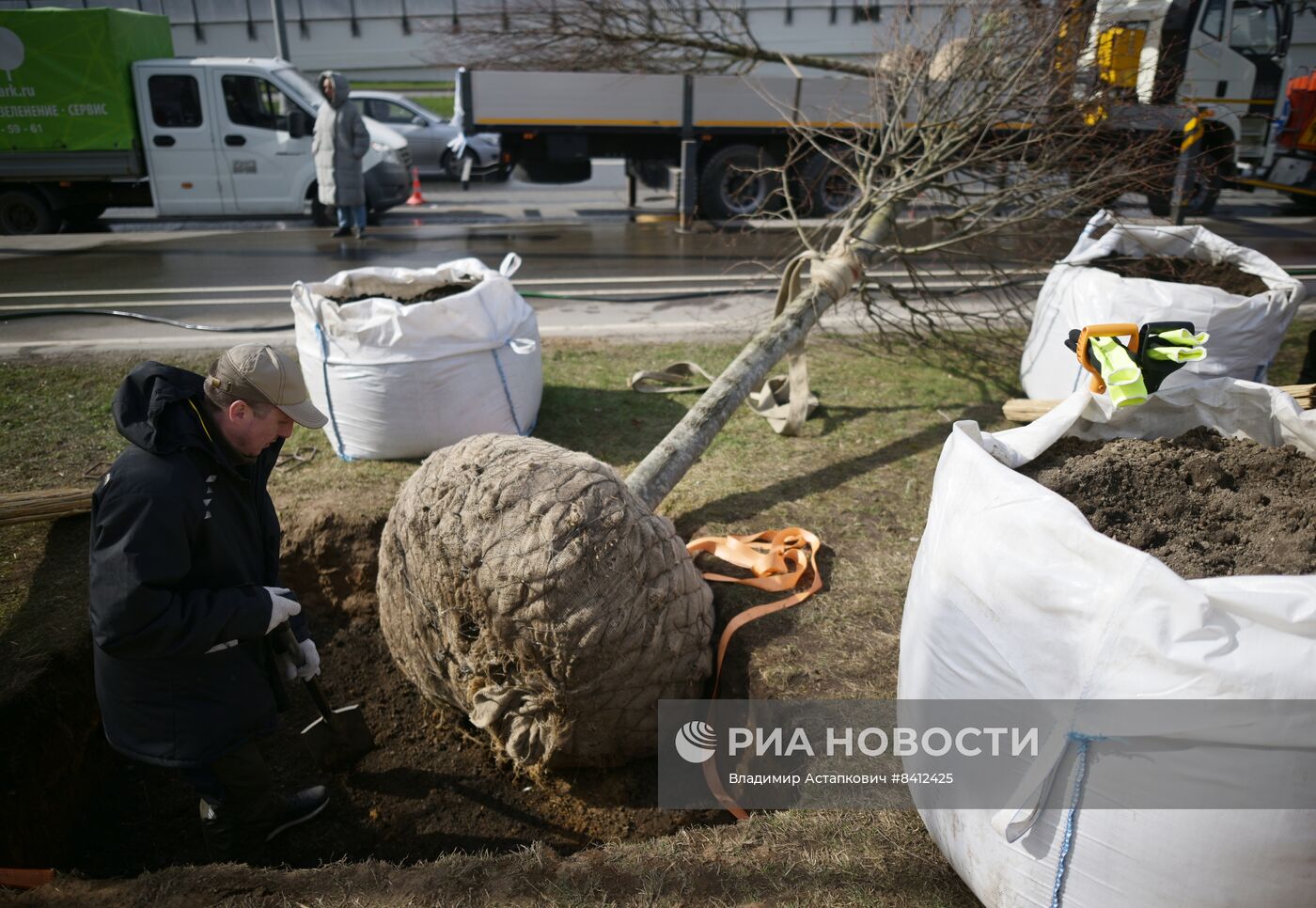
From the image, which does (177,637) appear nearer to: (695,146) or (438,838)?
(438,838)

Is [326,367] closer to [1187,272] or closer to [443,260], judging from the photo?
[1187,272]

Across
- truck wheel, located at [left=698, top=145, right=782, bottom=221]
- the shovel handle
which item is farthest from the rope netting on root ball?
truck wheel, located at [left=698, top=145, right=782, bottom=221]

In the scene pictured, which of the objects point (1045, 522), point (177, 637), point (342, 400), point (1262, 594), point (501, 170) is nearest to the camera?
point (1262, 594)

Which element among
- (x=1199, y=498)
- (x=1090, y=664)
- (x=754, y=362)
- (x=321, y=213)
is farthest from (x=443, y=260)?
(x=1090, y=664)

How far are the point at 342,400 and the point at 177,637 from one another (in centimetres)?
245

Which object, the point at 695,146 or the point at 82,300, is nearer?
the point at 82,300

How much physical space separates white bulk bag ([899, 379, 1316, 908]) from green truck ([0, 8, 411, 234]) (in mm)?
12206

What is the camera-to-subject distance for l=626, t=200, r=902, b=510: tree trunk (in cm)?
417

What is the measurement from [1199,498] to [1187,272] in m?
3.60

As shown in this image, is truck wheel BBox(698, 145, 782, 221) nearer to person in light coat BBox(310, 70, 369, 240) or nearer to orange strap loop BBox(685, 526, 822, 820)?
person in light coat BBox(310, 70, 369, 240)

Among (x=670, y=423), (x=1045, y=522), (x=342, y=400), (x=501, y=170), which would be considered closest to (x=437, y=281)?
(x=342, y=400)

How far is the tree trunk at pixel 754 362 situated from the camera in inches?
164

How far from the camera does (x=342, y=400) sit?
4746mm

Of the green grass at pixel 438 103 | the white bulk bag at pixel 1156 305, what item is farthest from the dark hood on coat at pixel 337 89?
the green grass at pixel 438 103
